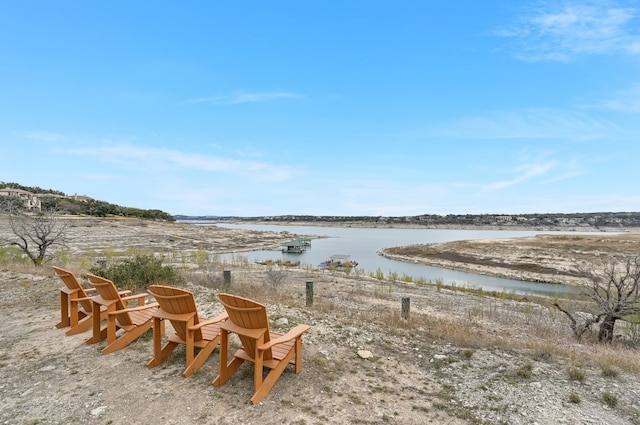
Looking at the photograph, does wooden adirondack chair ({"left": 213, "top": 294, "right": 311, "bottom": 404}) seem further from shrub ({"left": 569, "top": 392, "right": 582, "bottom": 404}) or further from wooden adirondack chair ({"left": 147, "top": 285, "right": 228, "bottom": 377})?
shrub ({"left": 569, "top": 392, "right": 582, "bottom": 404})

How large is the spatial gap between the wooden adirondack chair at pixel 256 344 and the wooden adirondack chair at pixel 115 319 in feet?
5.19

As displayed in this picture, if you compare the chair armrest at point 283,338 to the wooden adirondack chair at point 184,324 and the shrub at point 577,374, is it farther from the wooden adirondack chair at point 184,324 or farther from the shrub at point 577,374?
the shrub at point 577,374

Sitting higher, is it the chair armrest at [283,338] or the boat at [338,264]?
the chair armrest at [283,338]

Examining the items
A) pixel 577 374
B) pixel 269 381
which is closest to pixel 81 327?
pixel 269 381

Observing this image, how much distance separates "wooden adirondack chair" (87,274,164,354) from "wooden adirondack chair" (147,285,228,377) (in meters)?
0.53

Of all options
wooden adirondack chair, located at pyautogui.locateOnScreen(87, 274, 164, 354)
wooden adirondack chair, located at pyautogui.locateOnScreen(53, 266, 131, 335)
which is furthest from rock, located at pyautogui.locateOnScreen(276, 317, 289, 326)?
wooden adirondack chair, located at pyautogui.locateOnScreen(53, 266, 131, 335)

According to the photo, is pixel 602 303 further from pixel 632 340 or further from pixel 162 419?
pixel 162 419

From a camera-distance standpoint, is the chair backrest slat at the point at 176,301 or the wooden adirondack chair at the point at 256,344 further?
the chair backrest slat at the point at 176,301

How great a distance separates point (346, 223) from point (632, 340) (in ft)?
552

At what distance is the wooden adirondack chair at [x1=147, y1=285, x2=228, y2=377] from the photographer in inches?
177

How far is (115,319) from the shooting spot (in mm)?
5422

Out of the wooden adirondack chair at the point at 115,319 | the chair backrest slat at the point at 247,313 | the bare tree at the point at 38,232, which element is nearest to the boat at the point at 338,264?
the bare tree at the point at 38,232

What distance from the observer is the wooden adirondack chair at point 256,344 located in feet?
12.5

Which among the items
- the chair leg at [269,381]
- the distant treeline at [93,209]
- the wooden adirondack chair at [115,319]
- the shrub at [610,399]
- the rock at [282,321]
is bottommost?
the shrub at [610,399]
